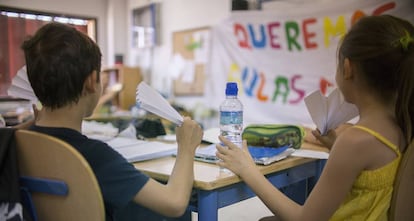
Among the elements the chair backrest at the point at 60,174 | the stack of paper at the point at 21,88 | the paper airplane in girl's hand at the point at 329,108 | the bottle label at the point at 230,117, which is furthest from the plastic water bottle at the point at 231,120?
the stack of paper at the point at 21,88

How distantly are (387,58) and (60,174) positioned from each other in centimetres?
73

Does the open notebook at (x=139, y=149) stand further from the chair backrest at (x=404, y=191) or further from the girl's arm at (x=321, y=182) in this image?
the chair backrest at (x=404, y=191)

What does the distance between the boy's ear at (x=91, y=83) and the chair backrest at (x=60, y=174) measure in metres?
0.17

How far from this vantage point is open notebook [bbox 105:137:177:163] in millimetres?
1056

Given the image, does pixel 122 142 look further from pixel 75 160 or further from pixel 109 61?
pixel 109 61

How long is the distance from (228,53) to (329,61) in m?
1.03

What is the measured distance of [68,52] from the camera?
747 mm

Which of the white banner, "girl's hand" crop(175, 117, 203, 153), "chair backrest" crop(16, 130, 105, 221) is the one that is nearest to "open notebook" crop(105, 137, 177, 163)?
"girl's hand" crop(175, 117, 203, 153)

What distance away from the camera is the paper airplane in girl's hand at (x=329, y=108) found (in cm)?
100

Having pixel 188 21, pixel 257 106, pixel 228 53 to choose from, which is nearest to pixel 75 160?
pixel 257 106

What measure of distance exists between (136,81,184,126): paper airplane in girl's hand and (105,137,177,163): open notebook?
23 cm

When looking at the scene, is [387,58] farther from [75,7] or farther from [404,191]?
[75,7]

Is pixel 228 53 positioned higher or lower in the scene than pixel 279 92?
higher

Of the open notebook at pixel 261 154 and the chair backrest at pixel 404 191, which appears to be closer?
the chair backrest at pixel 404 191
